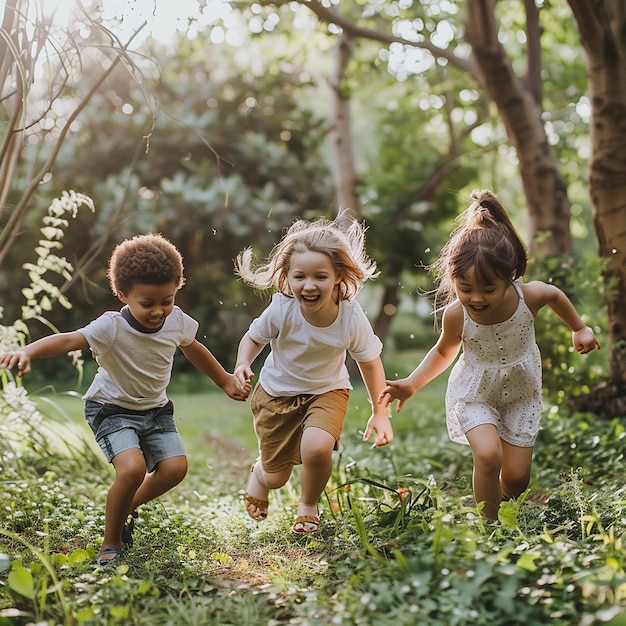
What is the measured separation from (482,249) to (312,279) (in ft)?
2.63

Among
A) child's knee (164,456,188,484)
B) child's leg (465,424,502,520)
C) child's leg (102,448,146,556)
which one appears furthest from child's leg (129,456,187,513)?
child's leg (465,424,502,520)

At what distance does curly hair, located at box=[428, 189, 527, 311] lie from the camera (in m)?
3.46

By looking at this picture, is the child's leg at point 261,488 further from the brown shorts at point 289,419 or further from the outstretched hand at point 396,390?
the outstretched hand at point 396,390

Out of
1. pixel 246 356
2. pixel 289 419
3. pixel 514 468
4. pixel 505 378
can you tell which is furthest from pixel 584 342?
pixel 246 356

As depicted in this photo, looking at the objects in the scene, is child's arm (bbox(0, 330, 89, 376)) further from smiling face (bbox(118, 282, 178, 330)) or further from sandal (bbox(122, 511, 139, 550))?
sandal (bbox(122, 511, 139, 550))

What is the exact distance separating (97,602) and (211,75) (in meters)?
12.1

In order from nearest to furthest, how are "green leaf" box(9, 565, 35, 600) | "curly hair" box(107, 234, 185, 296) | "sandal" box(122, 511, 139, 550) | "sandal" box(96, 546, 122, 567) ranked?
1. "green leaf" box(9, 565, 35, 600)
2. "sandal" box(96, 546, 122, 567)
3. "curly hair" box(107, 234, 185, 296)
4. "sandal" box(122, 511, 139, 550)

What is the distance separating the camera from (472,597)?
7.82 ft

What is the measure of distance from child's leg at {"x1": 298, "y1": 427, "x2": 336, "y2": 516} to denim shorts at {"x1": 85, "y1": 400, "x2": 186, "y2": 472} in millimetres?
581

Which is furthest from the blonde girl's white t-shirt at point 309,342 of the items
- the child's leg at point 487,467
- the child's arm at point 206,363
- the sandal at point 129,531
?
the sandal at point 129,531

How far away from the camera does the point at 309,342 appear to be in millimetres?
3836

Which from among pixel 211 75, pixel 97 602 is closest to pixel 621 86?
pixel 97 602

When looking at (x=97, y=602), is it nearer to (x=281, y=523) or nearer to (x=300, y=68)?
(x=281, y=523)

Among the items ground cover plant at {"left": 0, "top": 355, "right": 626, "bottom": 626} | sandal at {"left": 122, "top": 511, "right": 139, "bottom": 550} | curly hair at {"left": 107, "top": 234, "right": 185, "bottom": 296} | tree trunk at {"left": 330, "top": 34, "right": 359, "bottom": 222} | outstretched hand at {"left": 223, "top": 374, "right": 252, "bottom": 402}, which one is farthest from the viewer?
tree trunk at {"left": 330, "top": 34, "right": 359, "bottom": 222}
